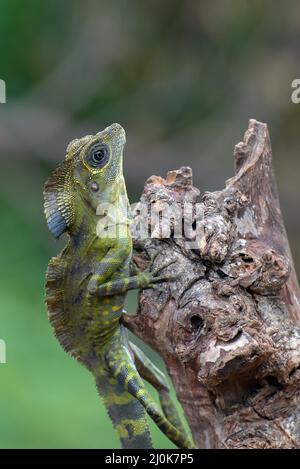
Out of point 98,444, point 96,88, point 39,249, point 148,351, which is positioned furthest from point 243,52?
point 98,444

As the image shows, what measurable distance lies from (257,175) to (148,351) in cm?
335

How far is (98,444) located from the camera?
17.4 feet

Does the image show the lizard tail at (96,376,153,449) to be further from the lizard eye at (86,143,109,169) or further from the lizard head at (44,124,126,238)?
the lizard eye at (86,143,109,169)

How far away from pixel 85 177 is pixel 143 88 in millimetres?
4859

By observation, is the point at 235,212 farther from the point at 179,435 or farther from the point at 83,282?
the point at 179,435

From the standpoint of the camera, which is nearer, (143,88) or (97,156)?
(97,156)

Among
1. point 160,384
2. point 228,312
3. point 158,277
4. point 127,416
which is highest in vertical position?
point 158,277

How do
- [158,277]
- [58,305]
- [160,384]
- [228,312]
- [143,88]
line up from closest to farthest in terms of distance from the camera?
[228,312] < [158,277] < [58,305] < [160,384] < [143,88]

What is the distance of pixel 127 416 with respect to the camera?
12.1 ft
